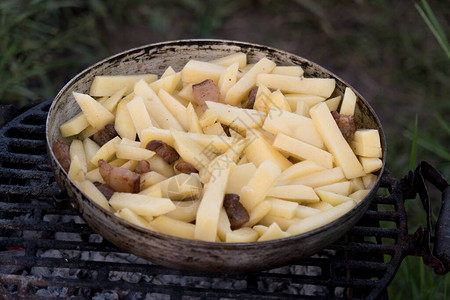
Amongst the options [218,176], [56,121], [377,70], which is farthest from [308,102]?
[377,70]

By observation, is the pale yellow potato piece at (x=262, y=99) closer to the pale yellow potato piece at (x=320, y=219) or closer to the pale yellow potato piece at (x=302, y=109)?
the pale yellow potato piece at (x=302, y=109)

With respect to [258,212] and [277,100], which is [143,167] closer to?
[258,212]

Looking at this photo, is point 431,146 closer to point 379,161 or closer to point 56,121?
point 379,161

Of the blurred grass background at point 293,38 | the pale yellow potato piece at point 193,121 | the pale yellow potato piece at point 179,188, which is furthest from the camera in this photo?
the blurred grass background at point 293,38

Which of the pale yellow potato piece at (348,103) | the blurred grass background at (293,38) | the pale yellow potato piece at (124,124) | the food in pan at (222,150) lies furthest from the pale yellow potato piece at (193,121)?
the blurred grass background at (293,38)

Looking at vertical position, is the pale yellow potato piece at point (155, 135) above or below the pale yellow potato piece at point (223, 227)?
above

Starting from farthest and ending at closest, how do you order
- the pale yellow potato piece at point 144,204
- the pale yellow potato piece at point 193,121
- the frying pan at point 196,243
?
the pale yellow potato piece at point 193,121
the pale yellow potato piece at point 144,204
the frying pan at point 196,243

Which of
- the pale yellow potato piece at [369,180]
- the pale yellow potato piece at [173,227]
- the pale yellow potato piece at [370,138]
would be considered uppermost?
the pale yellow potato piece at [370,138]
